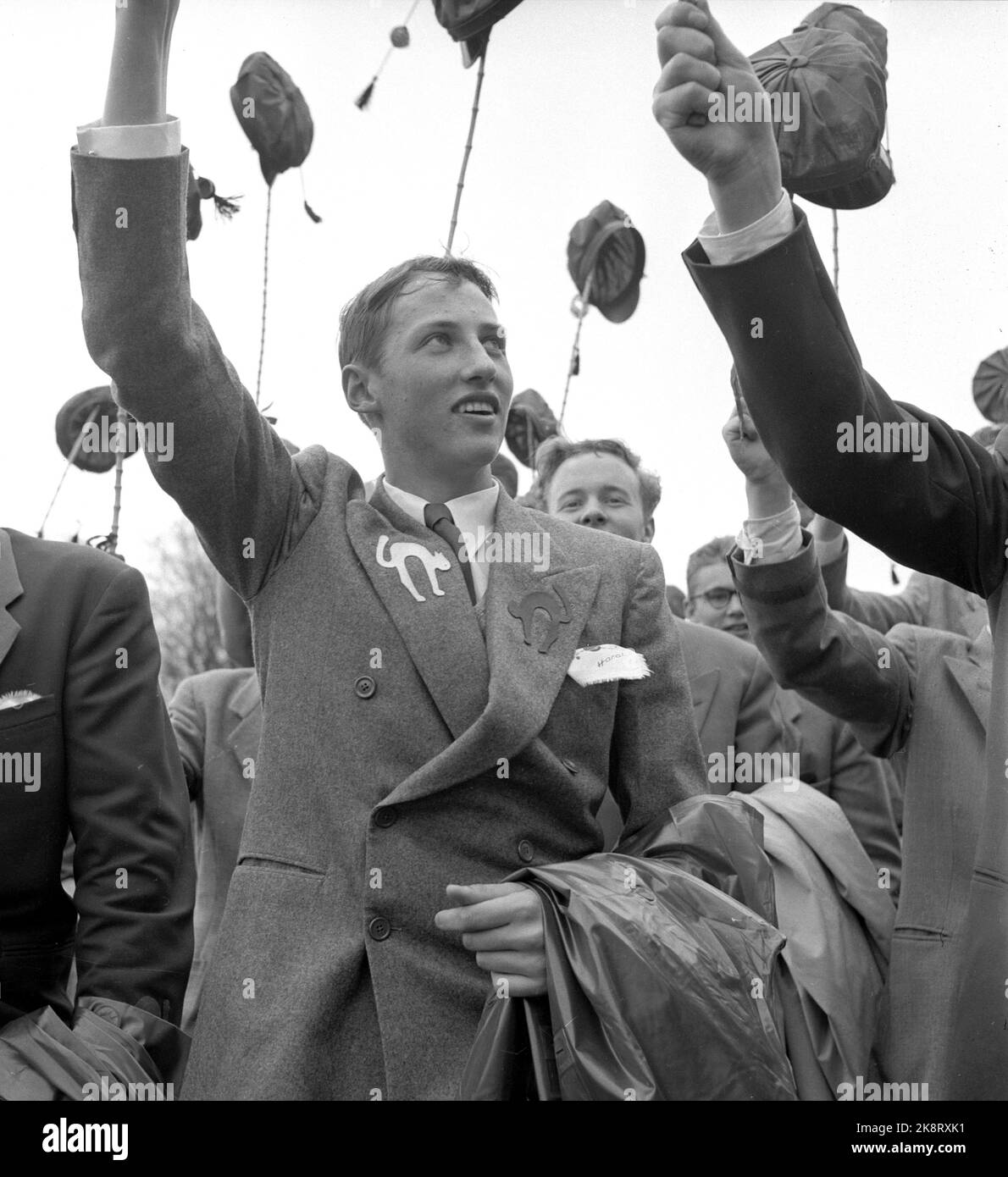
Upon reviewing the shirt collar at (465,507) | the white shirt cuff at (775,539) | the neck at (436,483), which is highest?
the neck at (436,483)

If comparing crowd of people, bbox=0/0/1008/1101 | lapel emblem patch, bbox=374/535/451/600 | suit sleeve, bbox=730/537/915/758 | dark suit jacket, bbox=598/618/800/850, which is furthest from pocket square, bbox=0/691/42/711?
dark suit jacket, bbox=598/618/800/850

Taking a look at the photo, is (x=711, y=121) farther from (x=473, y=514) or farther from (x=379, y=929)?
(x=379, y=929)

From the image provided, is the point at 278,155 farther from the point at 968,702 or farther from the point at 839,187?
the point at 968,702

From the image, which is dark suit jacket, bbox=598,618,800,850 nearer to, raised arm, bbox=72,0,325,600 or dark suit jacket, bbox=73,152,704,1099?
dark suit jacket, bbox=73,152,704,1099

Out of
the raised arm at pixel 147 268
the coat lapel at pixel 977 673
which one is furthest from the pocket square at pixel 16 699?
the coat lapel at pixel 977 673

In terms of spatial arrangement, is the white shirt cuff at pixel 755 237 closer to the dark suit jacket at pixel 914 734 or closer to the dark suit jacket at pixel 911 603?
the dark suit jacket at pixel 914 734

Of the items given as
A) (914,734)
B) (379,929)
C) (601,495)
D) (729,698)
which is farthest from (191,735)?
(379,929)

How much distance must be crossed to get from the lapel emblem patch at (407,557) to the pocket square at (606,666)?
237mm

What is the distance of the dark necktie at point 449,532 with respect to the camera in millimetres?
2412

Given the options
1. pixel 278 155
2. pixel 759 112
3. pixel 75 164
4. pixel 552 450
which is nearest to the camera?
pixel 759 112

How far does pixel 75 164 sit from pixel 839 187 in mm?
1344

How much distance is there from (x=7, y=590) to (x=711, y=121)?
138cm
